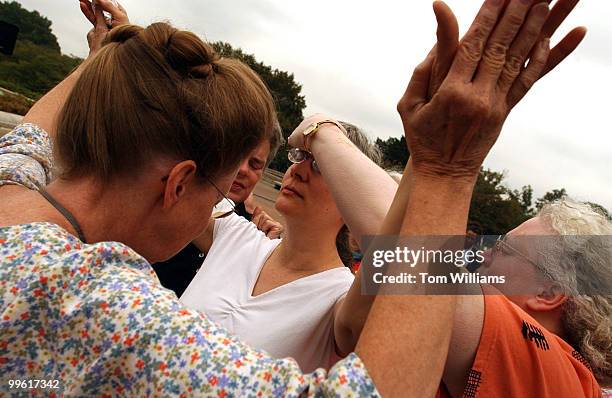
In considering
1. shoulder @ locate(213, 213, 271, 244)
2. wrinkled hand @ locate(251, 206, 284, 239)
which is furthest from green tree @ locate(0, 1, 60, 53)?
shoulder @ locate(213, 213, 271, 244)

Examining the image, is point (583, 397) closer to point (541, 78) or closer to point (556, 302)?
point (556, 302)

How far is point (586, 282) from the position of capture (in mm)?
1904

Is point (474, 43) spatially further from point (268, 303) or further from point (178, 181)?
point (268, 303)

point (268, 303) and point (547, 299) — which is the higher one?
point (547, 299)

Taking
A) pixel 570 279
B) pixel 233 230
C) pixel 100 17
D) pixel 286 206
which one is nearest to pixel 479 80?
pixel 570 279

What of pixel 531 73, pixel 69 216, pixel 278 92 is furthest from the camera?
pixel 278 92

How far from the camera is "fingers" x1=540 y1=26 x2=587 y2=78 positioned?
3.45 feet

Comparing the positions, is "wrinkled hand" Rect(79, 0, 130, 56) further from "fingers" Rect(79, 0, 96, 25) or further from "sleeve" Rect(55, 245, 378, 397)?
"sleeve" Rect(55, 245, 378, 397)

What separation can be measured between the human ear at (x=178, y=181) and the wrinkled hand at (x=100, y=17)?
1015 mm

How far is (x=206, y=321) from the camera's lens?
1.02m

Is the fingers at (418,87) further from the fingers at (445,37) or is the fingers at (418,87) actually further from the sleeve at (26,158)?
the sleeve at (26,158)

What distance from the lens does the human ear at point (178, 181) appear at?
1.30 meters

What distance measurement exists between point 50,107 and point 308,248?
1.43 m

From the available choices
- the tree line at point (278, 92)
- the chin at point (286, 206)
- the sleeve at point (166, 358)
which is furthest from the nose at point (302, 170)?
the tree line at point (278, 92)
